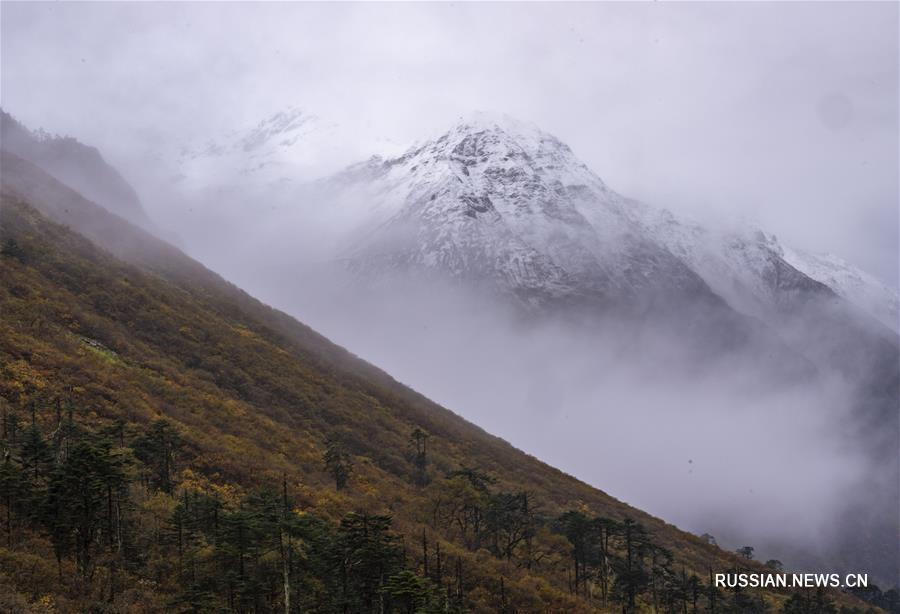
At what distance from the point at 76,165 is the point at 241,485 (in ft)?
371

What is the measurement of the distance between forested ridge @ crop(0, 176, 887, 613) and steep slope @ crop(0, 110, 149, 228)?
173 ft

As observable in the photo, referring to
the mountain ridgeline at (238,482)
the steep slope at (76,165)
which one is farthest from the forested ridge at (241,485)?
the steep slope at (76,165)

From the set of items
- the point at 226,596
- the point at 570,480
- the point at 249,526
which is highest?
the point at 570,480

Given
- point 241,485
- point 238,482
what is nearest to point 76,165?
point 238,482

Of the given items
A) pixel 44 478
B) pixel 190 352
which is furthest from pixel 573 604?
pixel 190 352

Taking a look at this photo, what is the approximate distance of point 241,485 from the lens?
30672 mm

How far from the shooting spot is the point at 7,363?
31391 mm

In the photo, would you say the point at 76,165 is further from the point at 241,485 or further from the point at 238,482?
the point at 241,485

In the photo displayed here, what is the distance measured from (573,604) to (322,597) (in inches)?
519

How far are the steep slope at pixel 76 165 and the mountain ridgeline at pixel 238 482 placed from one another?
40.9 metres

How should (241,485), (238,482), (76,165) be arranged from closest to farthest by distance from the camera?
1. (241,485)
2. (238,482)
3. (76,165)

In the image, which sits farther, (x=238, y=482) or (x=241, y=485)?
(x=238, y=482)

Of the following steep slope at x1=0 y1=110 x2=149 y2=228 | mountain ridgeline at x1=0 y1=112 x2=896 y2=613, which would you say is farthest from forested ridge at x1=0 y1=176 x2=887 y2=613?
steep slope at x1=0 y1=110 x2=149 y2=228

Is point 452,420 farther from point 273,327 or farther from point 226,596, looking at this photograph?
point 226,596
